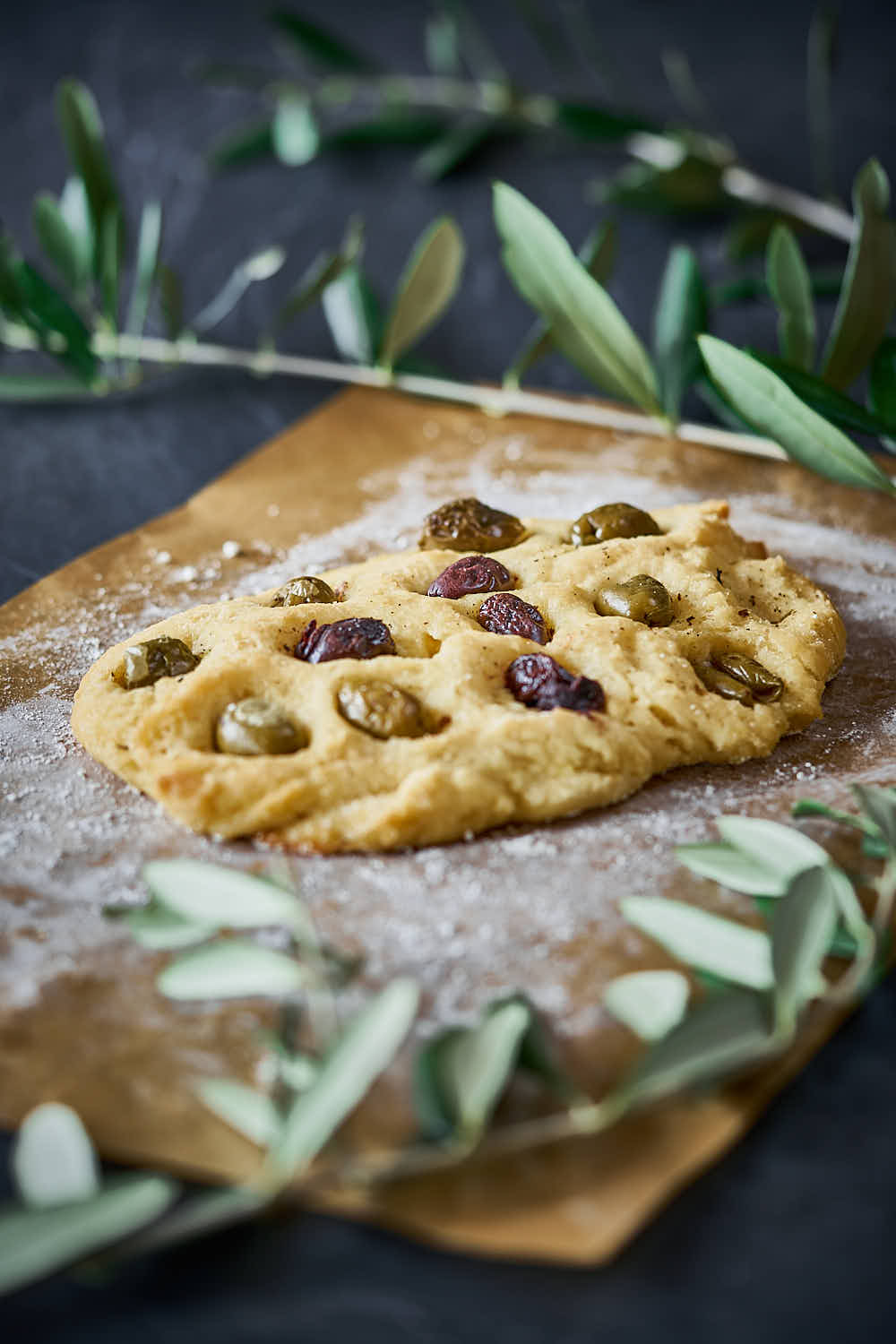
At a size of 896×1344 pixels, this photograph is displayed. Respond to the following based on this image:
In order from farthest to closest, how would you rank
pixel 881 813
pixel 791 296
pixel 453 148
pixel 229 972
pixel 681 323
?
pixel 453 148 → pixel 681 323 → pixel 791 296 → pixel 881 813 → pixel 229 972

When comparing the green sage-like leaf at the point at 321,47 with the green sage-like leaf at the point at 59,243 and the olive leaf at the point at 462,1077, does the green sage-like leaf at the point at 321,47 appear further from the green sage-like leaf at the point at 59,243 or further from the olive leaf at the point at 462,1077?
the olive leaf at the point at 462,1077

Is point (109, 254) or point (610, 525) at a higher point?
point (109, 254)

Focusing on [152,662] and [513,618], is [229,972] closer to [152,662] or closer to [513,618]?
[152,662]

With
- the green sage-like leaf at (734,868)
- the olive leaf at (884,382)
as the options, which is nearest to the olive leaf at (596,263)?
the olive leaf at (884,382)

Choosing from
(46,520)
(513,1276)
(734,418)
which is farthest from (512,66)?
(513,1276)

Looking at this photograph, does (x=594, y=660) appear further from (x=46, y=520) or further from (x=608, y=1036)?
(x=46, y=520)

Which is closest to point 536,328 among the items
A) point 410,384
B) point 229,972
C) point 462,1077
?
point 410,384

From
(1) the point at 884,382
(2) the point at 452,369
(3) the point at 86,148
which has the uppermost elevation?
(3) the point at 86,148
